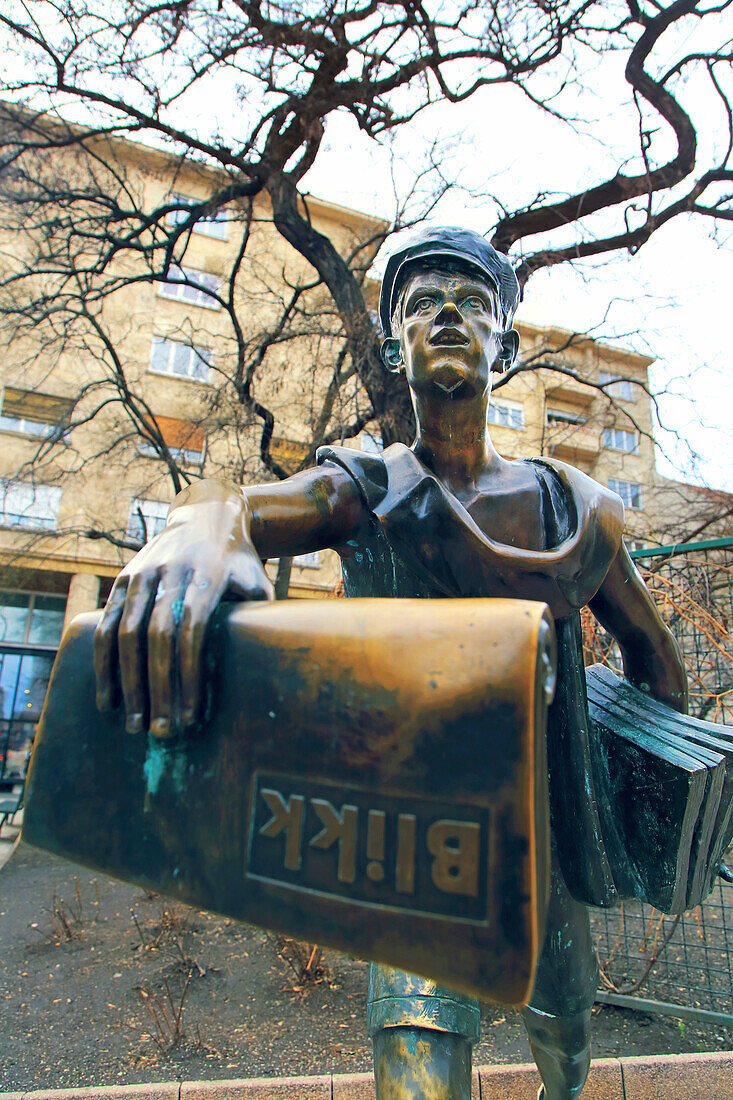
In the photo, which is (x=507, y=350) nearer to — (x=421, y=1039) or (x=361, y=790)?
(x=361, y=790)

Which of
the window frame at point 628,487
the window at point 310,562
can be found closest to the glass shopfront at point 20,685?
the window at point 310,562

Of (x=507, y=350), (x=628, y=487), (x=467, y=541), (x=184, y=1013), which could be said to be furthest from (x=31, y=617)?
(x=467, y=541)

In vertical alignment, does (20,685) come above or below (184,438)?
below

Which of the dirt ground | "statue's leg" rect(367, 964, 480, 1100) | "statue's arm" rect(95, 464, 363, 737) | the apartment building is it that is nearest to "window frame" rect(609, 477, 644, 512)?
the apartment building

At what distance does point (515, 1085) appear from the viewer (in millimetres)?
2707

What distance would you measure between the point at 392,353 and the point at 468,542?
0.58 m

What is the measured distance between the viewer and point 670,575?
444 cm

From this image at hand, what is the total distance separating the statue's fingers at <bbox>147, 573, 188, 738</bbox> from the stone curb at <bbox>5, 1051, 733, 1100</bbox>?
251 cm

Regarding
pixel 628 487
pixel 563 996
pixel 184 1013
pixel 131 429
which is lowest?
pixel 184 1013

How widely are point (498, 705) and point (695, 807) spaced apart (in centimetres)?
88

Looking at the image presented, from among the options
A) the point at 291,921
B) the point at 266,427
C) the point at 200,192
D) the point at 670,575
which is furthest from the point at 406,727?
the point at 200,192

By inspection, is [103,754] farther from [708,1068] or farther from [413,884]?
[708,1068]

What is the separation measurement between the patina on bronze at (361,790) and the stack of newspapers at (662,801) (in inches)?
30.7

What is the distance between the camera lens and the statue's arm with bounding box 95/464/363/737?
0.76 metres
